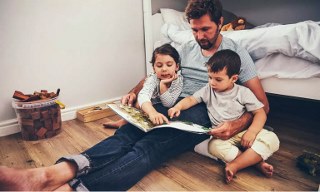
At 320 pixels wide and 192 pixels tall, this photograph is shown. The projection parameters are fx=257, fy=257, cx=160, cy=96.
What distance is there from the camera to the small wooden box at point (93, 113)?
1.57 metres

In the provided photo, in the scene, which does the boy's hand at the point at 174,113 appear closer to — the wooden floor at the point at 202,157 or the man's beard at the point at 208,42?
the wooden floor at the point at 202,157

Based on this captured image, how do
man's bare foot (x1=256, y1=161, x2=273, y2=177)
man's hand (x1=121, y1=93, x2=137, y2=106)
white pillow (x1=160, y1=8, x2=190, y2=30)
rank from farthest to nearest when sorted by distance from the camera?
1. white pillow (x1=160, y1=8, x2=190, y2=30)
2. man's hand (x1=121, y1=93, x2=137, y2=106)
3. man's bare foot (x1=256, y1=161, x2=273, y2=177)

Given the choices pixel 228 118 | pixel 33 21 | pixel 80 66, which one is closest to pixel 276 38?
pixel 228 118

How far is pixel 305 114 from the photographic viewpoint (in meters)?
1.58

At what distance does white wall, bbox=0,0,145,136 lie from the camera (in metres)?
1.42

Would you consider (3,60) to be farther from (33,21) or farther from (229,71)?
(229,71)

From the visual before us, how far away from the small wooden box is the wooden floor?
4 centimetres

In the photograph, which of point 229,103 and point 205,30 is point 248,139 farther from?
point 205,30

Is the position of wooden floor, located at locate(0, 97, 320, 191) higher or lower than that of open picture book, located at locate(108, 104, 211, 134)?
lower

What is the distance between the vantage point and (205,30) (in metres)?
1.09

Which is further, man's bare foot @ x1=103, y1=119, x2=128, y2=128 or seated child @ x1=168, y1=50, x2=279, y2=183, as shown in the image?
man's bare foot @ x1=103, y1=119, x2=128, y2=128

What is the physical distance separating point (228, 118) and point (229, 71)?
0.62ft

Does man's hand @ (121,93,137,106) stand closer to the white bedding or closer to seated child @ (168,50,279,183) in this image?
seated child @ (168,50,279,183)

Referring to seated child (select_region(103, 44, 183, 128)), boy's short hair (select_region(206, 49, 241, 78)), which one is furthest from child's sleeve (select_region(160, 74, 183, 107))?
boy's short hair (select_region(206, 49, 241, 78))
